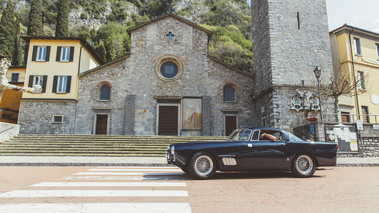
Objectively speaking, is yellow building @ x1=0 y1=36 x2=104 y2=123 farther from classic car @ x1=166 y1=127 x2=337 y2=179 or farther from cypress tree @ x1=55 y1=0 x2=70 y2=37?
cypress tree @ x1=55 y1=0 x2=70 y2=37

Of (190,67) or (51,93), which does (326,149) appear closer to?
(190,67)

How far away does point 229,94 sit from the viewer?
2180cm

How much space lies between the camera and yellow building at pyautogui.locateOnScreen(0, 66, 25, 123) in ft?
76.6

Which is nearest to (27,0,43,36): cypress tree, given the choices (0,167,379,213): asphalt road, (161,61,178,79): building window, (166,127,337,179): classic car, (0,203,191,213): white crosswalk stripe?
(161,61,178,79): building window

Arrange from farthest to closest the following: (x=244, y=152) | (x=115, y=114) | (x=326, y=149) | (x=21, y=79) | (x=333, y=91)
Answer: (x=21, y=79), (x=115, y=114), (x=333, y=91), (x=326, y=149), (x=244, y=152)

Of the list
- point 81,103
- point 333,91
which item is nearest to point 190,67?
point 81,103

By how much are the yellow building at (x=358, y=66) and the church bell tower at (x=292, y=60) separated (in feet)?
14.1

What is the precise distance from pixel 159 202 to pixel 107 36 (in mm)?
75480

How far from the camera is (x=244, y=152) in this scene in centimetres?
605

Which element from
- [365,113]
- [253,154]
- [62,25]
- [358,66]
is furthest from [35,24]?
[365,113]

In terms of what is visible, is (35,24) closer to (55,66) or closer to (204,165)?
(55,66)

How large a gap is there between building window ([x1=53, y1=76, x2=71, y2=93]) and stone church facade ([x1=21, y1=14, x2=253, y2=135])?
91 cm

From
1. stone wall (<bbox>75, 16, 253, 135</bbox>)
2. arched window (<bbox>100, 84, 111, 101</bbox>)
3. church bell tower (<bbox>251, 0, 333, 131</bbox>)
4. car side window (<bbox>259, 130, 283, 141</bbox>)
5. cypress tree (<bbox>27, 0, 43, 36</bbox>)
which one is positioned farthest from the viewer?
cypress tree (<bbox>27, 0, 43, 36</bbox>)

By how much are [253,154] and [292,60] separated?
541 inches
